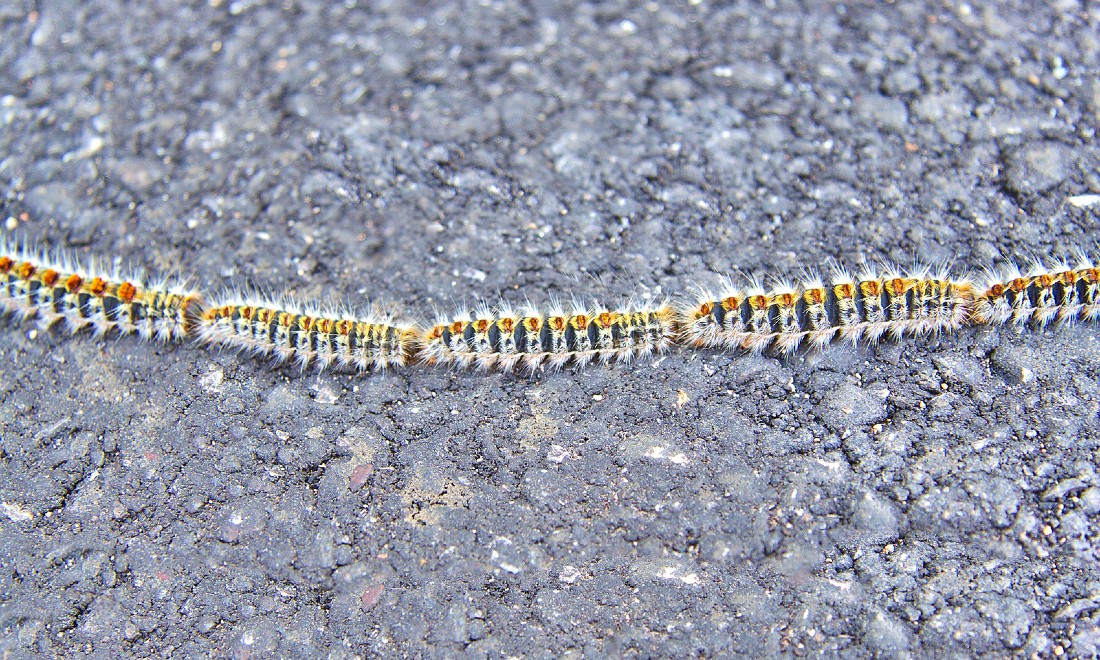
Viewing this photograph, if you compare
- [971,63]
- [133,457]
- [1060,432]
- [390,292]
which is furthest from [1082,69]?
[133,457]

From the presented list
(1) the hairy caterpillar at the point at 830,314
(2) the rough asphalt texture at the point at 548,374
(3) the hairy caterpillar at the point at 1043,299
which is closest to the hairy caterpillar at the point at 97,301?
(2) the rough asphalt texture at the point at 548,374

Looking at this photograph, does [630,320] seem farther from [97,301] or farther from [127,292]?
[97,301]

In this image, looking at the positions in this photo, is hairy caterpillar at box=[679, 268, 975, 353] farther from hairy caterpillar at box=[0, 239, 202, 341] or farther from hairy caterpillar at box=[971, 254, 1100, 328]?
hairy caterpillar at box=[0, 239, 202, 341]

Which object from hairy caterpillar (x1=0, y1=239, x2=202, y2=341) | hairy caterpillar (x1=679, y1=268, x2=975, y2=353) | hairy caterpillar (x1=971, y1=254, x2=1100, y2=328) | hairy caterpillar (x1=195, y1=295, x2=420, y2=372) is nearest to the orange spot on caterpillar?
hairy caterpillar (x1=0, y1=239, x2=202, y2=341)

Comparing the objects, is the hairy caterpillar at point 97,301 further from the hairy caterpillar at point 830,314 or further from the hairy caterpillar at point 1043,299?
the hairy caterpillar at point 1043,299

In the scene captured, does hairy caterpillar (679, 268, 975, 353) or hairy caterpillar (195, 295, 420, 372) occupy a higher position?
hairy caterpillar (679, 268, 975, 353)

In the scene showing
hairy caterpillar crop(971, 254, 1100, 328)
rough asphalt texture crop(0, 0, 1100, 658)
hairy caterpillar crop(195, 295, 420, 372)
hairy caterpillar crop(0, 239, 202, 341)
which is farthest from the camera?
hairy caterpillar crop(0, 239, 202, 341)

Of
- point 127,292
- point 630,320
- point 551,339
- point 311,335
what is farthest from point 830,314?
point 127,292
